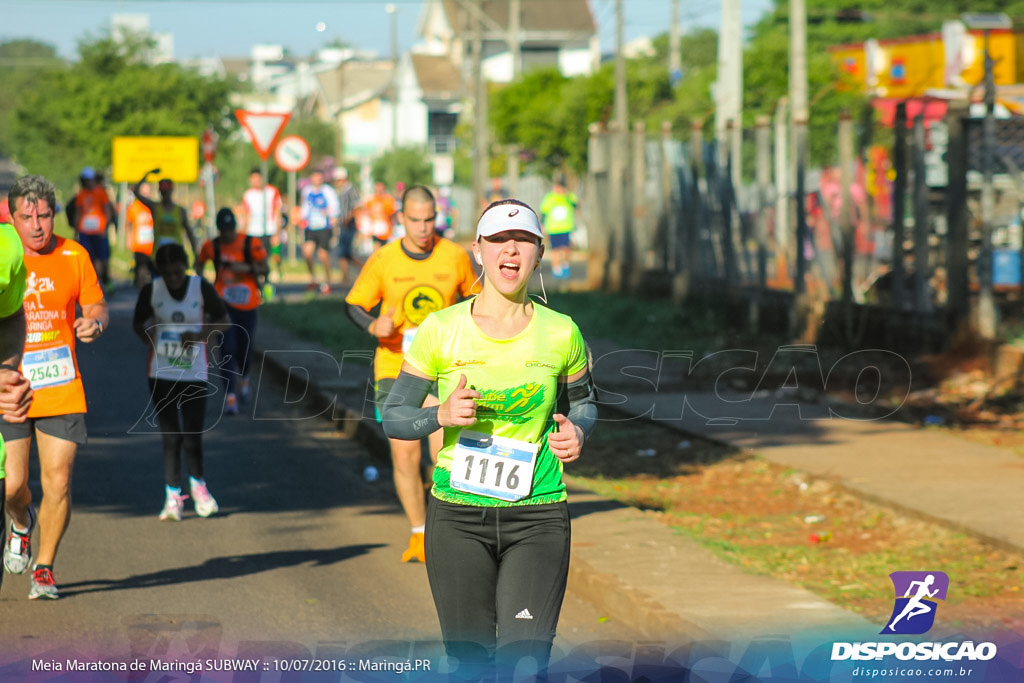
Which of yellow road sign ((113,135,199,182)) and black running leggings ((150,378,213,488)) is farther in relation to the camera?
yellow road sign ((113,135,199,182))

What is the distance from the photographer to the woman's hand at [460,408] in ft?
14.4

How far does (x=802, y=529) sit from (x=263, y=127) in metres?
14.6

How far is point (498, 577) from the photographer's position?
4.61m

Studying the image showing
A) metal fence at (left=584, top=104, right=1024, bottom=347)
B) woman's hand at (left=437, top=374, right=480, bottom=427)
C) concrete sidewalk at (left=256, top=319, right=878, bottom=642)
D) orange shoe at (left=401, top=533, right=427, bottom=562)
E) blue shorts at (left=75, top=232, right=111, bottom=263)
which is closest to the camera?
woman's hand at (left=437, top=374, right=480, bottom=427)

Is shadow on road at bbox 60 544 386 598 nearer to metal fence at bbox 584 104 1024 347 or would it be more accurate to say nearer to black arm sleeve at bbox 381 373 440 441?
black arm sleeve at bbox 381 373 440 441

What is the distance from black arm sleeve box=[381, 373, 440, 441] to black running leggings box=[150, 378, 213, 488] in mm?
4668

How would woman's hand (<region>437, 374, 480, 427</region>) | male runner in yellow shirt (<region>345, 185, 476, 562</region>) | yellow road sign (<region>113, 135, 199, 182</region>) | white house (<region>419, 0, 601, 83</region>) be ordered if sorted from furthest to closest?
white house (<region>419, 0, 601, 83</region>) < yellow road sign (<region>113, 135, 199, 182</region>) < male runner in yellow shirt (<region>345, 185, 476, 562</region>) < woman's hand (<region>437, 374, 480, 427</region>)

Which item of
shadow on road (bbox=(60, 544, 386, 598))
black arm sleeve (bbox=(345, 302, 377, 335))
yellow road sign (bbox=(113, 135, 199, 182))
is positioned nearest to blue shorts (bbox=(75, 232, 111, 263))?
yellow road sign (bbox=(113, 135, 199, 182))

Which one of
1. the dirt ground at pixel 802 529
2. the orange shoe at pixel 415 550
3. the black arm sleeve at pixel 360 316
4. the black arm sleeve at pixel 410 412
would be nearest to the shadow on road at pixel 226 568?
the orange shoe at pixel 415 550

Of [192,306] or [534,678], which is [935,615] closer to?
[534,678]

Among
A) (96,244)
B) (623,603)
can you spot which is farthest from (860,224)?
(96,244)

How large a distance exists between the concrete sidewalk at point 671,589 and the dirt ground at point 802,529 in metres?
0.27

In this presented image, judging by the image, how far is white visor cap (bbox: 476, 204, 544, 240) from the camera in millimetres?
4508

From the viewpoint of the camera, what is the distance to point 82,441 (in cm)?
691
